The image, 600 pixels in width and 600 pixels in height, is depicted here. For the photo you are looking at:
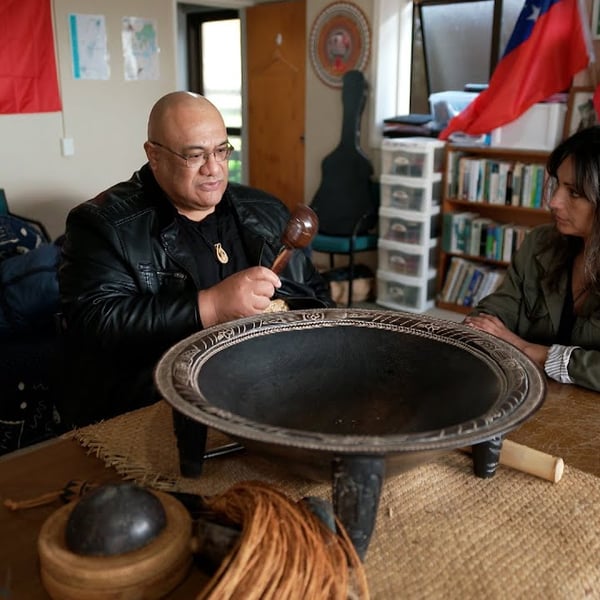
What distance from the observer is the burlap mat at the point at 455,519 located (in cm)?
85

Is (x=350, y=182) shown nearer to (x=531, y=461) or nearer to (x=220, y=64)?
(x=220, y=64)

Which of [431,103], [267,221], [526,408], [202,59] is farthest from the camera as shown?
[202,59]

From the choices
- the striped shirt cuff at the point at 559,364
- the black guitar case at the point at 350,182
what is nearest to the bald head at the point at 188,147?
the striped shirt cuff at the point at 559,364

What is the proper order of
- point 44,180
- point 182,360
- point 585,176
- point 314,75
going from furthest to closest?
point 314,75 < point 44,180 < point 585,176 < point 182,360

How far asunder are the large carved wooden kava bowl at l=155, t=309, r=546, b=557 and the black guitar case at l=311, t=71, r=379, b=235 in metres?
3.53

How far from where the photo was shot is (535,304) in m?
1.72

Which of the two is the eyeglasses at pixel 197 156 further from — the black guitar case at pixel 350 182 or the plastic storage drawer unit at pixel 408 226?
the black guitar case at pixel 350 182

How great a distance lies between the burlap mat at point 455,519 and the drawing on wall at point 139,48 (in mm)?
3743

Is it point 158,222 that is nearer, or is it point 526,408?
point 526,408

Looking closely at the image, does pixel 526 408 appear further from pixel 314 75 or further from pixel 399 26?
pixel 314 75

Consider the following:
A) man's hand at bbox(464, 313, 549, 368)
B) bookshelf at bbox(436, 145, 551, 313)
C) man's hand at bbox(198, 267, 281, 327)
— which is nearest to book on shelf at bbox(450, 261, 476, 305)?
bookshelf at bbox(436, 145, 551, 313)

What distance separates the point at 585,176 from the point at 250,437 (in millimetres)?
1193

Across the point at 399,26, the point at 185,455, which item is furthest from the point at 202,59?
the point at 185,455

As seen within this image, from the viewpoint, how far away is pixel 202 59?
657 centimetres
